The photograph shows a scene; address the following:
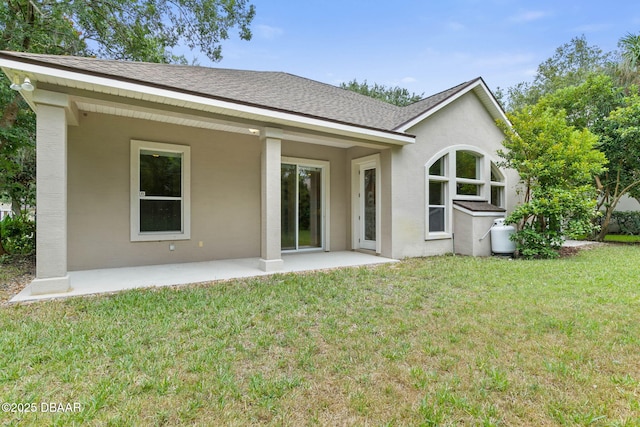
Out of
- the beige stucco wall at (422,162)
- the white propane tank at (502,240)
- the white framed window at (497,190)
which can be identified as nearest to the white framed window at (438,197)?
the beige stucco wall at (422,162)

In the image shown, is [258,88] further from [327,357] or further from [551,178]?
[551,178]

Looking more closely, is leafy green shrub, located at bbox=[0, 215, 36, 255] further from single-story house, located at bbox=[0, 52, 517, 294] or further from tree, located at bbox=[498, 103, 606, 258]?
tree, located at bbox=[498, 103, 606, 258]

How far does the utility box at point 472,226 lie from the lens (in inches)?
351

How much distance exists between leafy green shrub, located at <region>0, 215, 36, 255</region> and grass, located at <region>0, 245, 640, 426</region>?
5549mm

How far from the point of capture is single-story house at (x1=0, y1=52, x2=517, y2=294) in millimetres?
4797

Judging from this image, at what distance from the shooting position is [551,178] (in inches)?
344

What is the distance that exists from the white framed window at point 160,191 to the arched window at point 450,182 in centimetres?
646

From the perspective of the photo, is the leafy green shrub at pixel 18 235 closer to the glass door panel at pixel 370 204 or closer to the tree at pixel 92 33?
the tree at pixel 92 33

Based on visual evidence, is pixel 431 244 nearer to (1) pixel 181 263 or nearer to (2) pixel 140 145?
(1) pixel 181 263

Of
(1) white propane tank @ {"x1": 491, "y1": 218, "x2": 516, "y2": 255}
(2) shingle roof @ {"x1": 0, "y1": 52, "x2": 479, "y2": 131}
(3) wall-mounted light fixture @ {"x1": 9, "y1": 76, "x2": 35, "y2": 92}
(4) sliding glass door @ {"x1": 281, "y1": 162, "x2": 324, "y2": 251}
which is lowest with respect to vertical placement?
(1) white propane tank @ {"x1": 491, "y1": 218, "x2": 516, "y2": 255}

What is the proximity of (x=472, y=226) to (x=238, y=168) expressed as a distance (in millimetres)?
6643

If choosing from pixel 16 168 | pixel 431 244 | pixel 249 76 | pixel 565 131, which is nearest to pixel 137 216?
pixel 16 168

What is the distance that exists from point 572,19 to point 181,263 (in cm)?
2391

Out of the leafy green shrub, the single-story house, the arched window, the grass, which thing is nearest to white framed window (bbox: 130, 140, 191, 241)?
the single-story house
